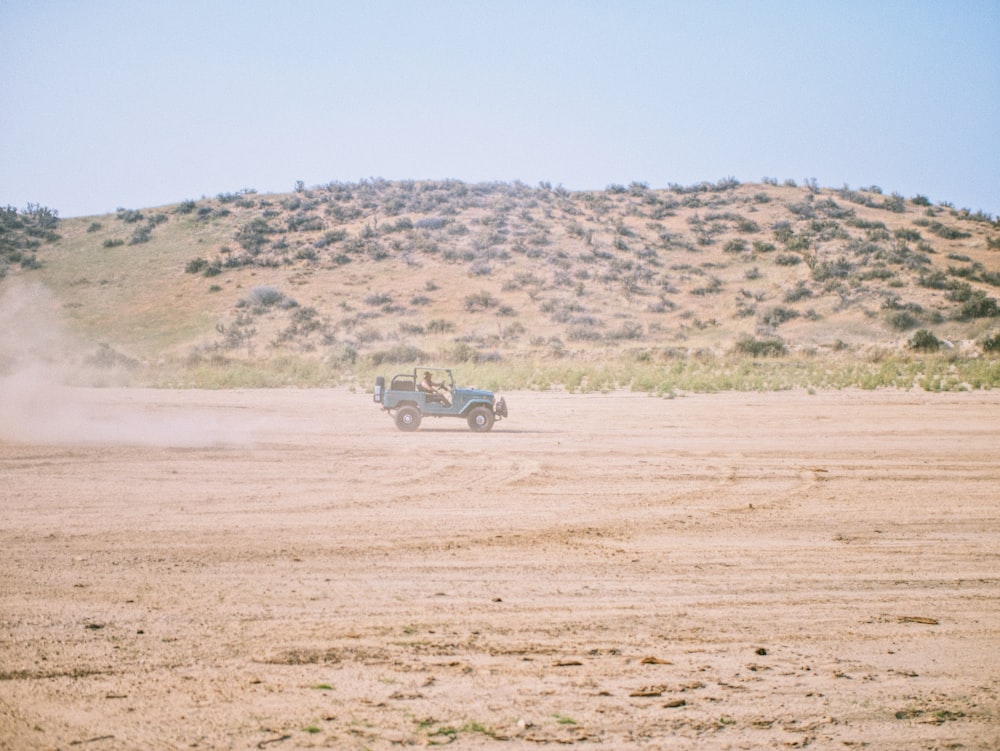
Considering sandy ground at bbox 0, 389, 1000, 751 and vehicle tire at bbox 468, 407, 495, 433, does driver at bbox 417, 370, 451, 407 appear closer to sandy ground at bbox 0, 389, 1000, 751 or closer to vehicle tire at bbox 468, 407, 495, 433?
vehicle tire at bbox 468, 407, 495, 433

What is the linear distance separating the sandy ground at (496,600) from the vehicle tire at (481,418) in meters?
4.43

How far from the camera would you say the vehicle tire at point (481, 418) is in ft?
74.6

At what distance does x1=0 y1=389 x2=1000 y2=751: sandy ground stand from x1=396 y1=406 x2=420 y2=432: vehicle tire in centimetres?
454

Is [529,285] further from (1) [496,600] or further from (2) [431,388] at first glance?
(1) [496,600]

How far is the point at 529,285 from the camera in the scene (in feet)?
222

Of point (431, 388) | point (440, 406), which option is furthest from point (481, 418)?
point (431, 388)

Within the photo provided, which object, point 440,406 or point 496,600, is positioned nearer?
point 496,600

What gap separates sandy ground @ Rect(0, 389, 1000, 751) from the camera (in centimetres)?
574

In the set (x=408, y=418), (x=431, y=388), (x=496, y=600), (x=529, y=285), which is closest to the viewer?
(x=496, y=600)

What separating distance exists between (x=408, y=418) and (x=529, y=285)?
4568 cm

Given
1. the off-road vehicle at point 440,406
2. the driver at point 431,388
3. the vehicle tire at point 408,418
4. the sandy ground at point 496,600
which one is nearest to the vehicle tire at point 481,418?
the off-road vehicle at point 440,406

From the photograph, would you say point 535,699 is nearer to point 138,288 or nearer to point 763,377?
point 763,377

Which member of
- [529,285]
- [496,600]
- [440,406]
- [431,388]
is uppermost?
[529,285]

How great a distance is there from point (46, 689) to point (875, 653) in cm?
566
